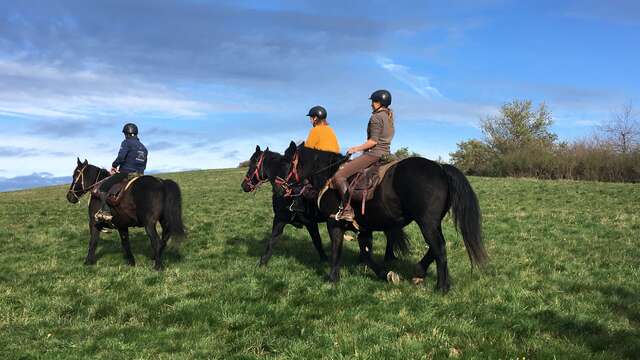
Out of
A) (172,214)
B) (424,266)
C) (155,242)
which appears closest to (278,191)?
(172,214)

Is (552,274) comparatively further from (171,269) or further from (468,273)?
(171,269)

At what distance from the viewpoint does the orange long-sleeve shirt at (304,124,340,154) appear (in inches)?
407

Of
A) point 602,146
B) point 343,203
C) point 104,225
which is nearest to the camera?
point 343,203

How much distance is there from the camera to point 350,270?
10.6 meters

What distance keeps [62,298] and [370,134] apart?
646 centimetres

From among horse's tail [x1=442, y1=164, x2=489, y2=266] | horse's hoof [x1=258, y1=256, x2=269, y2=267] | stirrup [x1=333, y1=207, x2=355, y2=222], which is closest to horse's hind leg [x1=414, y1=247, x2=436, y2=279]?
horse's tail [x1=442, y1=164, x2=489, y2=266]

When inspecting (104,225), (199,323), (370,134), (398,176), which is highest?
(370,134)

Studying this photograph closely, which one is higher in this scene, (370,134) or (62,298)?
(370,134)

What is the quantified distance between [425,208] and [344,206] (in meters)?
1.70

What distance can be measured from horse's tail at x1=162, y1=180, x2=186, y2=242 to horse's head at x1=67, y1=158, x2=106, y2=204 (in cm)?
258

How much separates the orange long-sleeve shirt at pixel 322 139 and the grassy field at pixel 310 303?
2711mm

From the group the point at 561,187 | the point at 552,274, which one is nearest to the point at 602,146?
the point at 561,187

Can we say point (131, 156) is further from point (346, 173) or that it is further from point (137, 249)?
point (346, 173)

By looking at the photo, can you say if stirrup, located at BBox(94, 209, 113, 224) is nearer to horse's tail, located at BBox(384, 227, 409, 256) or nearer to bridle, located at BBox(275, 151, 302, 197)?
bridle, located at BBox(275, 151, 302, 197)
